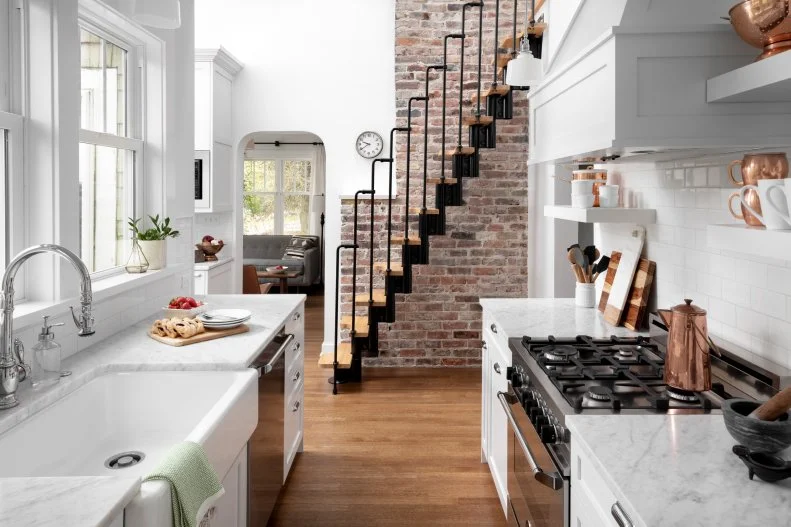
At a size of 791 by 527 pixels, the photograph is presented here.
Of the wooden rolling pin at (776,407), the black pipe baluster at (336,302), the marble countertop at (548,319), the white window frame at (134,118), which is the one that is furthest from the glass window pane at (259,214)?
the wooden rolling pin at (776,407)

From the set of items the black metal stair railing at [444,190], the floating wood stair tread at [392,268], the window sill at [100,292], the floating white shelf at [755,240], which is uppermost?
the black metal stair railing at [444,190]

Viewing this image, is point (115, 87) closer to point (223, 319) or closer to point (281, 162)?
point (223, 319)

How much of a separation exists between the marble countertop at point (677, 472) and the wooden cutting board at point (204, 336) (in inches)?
61.9

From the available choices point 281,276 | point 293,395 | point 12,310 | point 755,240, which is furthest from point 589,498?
point 281,276

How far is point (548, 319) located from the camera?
3.26m

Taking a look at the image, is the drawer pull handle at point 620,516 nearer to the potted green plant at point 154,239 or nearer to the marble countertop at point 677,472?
the marble countertop at point 677,472

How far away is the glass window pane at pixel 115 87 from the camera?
3281mm

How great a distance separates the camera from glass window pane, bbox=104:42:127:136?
10.8ft

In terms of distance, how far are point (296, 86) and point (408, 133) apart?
1368mm

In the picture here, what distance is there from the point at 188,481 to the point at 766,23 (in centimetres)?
180

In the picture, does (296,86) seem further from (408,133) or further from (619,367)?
(619,367)

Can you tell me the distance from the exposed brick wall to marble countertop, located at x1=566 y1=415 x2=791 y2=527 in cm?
429

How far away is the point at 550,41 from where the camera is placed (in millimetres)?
5141

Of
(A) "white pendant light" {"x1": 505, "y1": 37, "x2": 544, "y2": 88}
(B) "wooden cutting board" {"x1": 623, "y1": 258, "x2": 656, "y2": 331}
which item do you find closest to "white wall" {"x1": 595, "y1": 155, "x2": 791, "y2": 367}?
(B) "wooden cutting board" {"x1": 623, "y1": 258, "x2": 656, "y2": 331}
